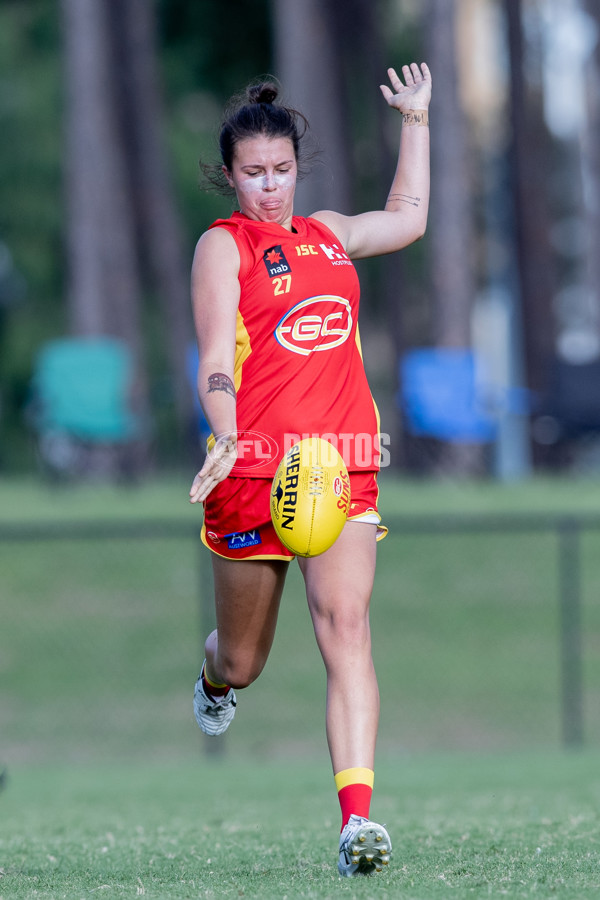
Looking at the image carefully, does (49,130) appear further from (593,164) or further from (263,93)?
(263,93)

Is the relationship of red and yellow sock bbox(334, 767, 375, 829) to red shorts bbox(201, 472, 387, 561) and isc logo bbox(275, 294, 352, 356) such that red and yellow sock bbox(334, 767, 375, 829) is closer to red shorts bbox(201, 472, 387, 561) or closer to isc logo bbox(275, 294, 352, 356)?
red shorts bbox(201, 472, 387, 561)

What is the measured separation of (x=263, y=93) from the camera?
17.2 ft

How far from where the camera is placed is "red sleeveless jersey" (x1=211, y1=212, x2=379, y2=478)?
15.8 ft

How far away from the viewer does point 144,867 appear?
505cm

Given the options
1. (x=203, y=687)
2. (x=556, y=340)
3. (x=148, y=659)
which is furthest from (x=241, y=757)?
(x=556, y=340)

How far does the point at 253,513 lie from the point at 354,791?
0.97m

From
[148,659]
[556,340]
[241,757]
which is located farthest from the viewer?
[556,340]

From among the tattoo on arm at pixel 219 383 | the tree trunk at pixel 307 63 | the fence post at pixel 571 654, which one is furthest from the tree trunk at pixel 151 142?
the tattoo on arm at pixel 219 383

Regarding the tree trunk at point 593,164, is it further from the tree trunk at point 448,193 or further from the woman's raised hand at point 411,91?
the woman's raised hand at point 411,91

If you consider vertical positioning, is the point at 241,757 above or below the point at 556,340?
below

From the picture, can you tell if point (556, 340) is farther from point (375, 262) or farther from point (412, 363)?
point (375, 262)

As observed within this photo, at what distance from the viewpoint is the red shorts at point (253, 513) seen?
4859 mm

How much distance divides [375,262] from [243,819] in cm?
3675

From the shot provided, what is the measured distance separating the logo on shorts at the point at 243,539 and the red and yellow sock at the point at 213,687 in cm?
89
